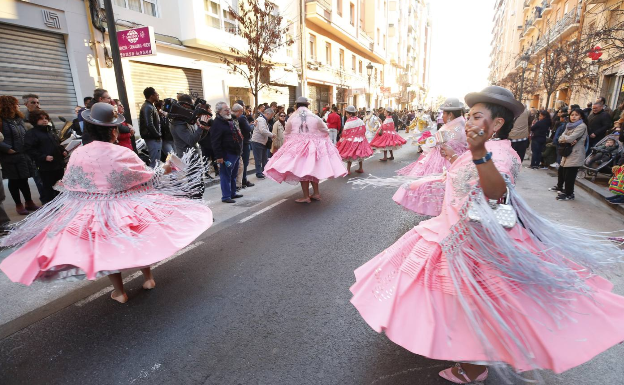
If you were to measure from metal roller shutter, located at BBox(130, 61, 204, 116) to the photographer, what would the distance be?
419 centimetres

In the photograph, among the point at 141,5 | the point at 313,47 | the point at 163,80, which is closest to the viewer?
the point at 141,5

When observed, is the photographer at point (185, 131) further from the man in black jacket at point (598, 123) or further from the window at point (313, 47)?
the window at point (313, 47)

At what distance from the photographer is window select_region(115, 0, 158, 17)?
10109mm

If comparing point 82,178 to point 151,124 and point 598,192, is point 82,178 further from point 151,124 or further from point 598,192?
point 598,192

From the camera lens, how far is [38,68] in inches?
328

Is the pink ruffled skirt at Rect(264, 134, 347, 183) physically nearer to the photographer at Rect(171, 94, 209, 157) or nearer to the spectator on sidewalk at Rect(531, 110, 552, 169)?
the photographer at Rect(171, 94, 209, 157)

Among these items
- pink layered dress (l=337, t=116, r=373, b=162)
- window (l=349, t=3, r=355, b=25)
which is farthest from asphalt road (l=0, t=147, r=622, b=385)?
window (l=349, t=3, r=355, b=25)

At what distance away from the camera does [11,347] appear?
2.57 m

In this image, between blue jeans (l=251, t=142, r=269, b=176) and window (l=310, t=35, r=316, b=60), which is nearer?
blue jeans (l=251, t=142, r=269, b=176)

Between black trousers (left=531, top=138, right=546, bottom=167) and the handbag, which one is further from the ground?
the handbag

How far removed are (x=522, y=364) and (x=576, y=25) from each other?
24.1m

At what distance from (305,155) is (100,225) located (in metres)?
3.96

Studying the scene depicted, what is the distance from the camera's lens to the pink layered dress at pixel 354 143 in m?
9.20

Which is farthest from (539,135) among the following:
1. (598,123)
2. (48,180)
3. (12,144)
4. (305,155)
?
(12,144)
